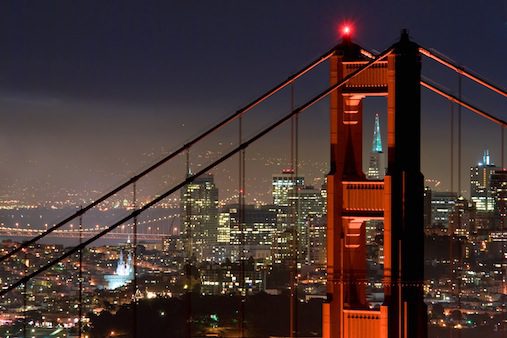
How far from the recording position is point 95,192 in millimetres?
48594

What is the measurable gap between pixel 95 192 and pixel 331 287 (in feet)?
136

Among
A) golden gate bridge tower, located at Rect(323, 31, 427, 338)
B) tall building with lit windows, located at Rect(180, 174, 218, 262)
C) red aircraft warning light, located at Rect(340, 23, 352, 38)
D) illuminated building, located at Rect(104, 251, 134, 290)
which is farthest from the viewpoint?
illuminated building, located at Rect(104, 251, 134, 290)

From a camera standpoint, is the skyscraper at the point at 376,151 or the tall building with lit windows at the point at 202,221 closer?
the skyscraper at the point at 376,151

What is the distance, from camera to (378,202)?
774 cm

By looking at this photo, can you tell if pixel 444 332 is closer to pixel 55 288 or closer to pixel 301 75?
pixel 301 75

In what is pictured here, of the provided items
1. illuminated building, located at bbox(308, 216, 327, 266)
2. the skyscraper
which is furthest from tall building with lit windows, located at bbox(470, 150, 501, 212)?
the skyscraper

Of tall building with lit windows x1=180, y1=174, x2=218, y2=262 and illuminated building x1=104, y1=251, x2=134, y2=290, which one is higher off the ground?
tall building with lit windows x1=180, y1=174, x2=218, y2=262

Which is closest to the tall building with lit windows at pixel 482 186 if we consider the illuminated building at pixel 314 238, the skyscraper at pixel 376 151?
the illuminated building at pixel 314 238

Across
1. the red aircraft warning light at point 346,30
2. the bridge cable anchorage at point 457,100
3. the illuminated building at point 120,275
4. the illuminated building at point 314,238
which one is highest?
the red aircraft warning light at point 346,30

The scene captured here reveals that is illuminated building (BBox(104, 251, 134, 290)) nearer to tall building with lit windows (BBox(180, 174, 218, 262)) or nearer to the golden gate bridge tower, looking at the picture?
tall building with lit windows (BBox(180, 174, 218, 262))

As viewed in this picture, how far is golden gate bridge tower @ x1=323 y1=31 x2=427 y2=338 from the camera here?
7223 millimetres

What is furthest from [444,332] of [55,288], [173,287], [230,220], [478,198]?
[55,288]

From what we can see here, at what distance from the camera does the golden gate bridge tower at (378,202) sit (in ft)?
23.7

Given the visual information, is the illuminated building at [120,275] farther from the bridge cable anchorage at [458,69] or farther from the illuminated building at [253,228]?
the bridge cable anchorage at [458,69]
